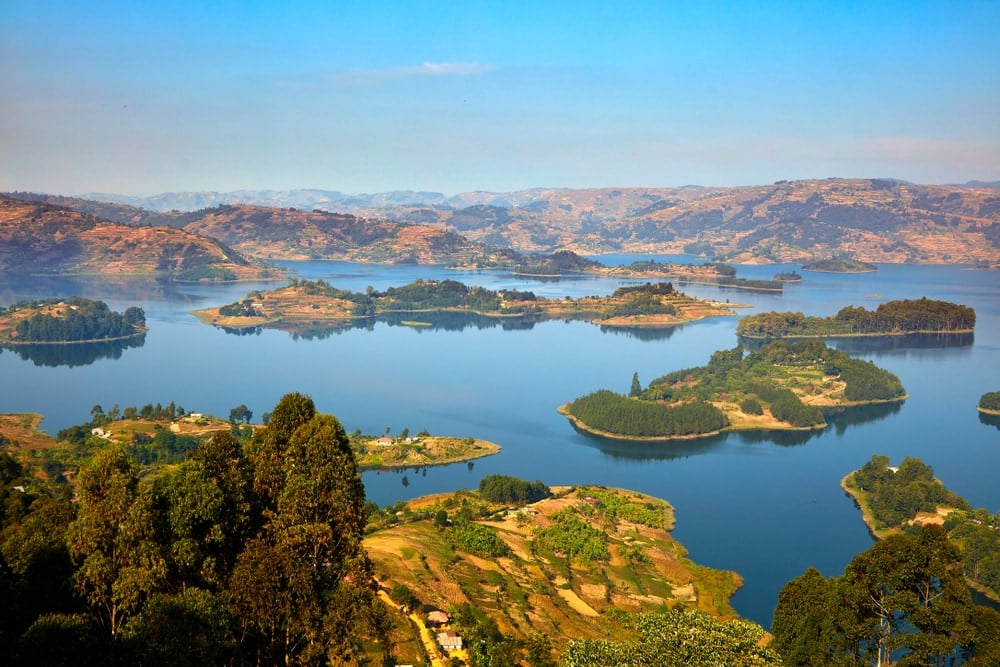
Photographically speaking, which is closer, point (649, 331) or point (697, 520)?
point (697, 520)

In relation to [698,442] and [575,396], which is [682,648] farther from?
[575,396]

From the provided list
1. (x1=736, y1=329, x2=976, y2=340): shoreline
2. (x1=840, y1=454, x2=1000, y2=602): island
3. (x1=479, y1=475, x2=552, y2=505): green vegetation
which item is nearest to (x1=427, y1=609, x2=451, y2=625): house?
(x1=479, y1=475, x2=552, y2=505): green vegetation

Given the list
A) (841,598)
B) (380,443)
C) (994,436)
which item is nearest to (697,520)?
(380,443)

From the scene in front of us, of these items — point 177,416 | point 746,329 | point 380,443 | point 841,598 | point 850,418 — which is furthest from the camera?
point 746,329

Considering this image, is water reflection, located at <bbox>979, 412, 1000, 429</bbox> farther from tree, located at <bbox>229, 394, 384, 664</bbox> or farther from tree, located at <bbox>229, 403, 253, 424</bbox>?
tree, located at <bbox>229, 394, 384, 664</bbox>

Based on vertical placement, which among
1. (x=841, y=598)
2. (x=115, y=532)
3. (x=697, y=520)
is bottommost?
(x=697, y=520)

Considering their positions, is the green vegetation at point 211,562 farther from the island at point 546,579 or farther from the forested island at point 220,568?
the island at point 546,579

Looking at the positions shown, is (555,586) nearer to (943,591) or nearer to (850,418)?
(943,591)
